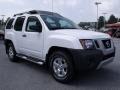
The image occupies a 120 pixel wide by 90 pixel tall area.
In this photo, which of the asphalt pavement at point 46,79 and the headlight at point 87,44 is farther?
the asphalt pavement at point 46,79

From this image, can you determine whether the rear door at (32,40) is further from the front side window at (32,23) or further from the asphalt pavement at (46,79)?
the asphalt pavement at (46,79)

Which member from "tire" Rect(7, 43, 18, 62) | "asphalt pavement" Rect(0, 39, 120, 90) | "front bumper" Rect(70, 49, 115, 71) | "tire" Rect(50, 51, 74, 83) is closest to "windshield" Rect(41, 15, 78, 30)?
"tire" Rect(50, 51, 74, 83)

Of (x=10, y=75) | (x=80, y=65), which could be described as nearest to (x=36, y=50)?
(x=10, y=75)

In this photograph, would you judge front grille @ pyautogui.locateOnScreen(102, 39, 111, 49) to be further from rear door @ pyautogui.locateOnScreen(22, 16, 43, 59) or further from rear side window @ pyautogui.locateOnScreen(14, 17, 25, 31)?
rear side window @ pyautogui.locateOnScreen(14, 17, 25, 31)

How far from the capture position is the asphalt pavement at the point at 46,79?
195 inches

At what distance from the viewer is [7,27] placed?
845 centimetres

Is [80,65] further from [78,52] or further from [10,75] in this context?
[10,75]

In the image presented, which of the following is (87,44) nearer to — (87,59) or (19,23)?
(87,59)

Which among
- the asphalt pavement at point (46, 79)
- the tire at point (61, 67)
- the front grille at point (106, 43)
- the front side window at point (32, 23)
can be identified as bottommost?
the asphalt pavement at point (46, 79)

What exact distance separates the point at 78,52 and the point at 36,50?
6.12 feet

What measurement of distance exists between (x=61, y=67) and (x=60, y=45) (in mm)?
634

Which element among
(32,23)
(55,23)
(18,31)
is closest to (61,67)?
(55,23)

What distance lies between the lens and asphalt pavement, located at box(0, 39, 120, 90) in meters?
4.96

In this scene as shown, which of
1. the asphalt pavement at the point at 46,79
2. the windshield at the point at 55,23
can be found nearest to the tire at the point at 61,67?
the asphalt pavement at the point at 46,79
